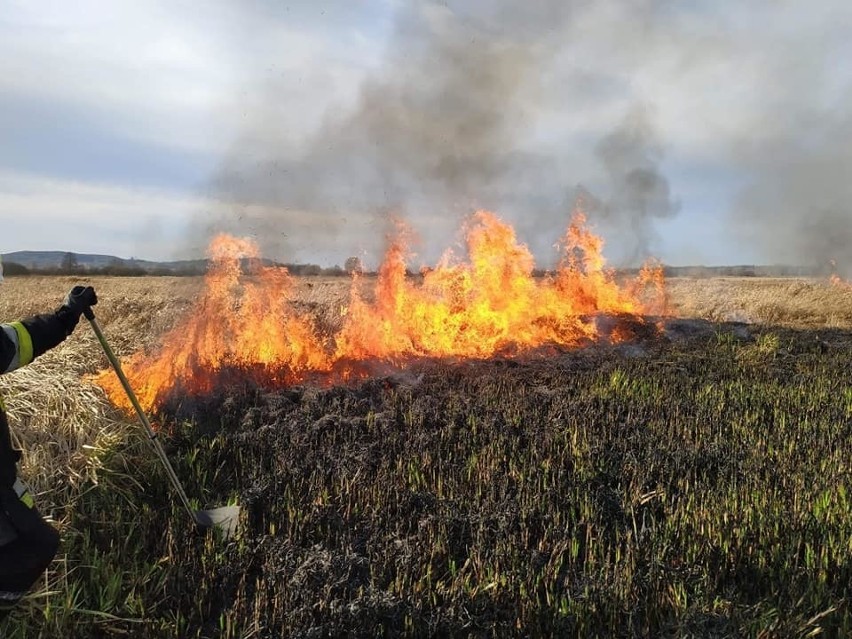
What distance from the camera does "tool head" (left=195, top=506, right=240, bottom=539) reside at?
4492 millimetres

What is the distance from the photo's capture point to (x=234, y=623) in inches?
128

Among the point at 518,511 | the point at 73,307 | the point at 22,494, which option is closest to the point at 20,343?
the point at 73,307

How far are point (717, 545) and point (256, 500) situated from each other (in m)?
3.61

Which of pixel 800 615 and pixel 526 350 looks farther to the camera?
pixel 526 350

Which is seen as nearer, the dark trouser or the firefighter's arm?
the dark trouser

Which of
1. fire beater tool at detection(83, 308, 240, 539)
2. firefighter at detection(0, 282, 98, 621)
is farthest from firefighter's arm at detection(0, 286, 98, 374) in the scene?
fire beater tool at detection(83, 308, 240, 539)

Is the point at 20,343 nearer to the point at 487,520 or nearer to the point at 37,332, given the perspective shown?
the point at 37,332

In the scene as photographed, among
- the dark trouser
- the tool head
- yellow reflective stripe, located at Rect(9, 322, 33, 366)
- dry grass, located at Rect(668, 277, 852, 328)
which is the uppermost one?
dry grass, located at Rect(668, 277, 852, 328)

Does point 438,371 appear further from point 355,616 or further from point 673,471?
point 355,616

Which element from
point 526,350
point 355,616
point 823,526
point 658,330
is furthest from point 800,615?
point 658,330

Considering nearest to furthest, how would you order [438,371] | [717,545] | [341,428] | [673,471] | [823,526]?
[717,545], [823,526], [673,471], [341,428], [438,371]

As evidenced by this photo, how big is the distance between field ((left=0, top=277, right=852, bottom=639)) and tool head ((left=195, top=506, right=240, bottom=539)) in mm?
108

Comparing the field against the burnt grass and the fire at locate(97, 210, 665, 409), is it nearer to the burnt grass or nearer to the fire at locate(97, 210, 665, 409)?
the burnt grass

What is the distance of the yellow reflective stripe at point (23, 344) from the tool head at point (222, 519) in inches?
73.3
